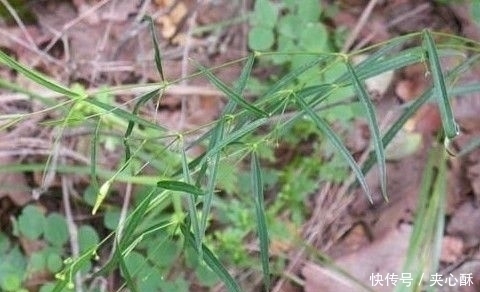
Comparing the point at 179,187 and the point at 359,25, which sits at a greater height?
the point at 359,25

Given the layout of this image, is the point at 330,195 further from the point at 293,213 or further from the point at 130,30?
the point at 130,30

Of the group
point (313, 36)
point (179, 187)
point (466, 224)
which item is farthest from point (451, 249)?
point (179, 187)

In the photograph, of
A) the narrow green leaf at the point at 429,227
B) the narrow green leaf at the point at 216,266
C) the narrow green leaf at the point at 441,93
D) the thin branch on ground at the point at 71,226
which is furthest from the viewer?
the thin branch on ground at the point at 71,226

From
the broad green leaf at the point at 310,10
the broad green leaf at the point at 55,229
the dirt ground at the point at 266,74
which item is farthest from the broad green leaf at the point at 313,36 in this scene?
the broad green leaf at the point at 55,229

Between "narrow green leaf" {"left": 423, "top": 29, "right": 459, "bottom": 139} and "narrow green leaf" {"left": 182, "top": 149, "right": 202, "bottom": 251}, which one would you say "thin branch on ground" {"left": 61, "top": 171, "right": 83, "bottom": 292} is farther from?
"narrow green leaf" {"left": 423, "top": 29, "right": 459, "bottom": 139}

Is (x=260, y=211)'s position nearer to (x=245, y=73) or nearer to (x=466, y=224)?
(x=245, y=73)

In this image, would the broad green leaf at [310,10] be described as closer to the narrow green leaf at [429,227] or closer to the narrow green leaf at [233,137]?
the narrow green leaf at [429,227]

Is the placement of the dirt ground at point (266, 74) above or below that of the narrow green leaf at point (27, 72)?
above
